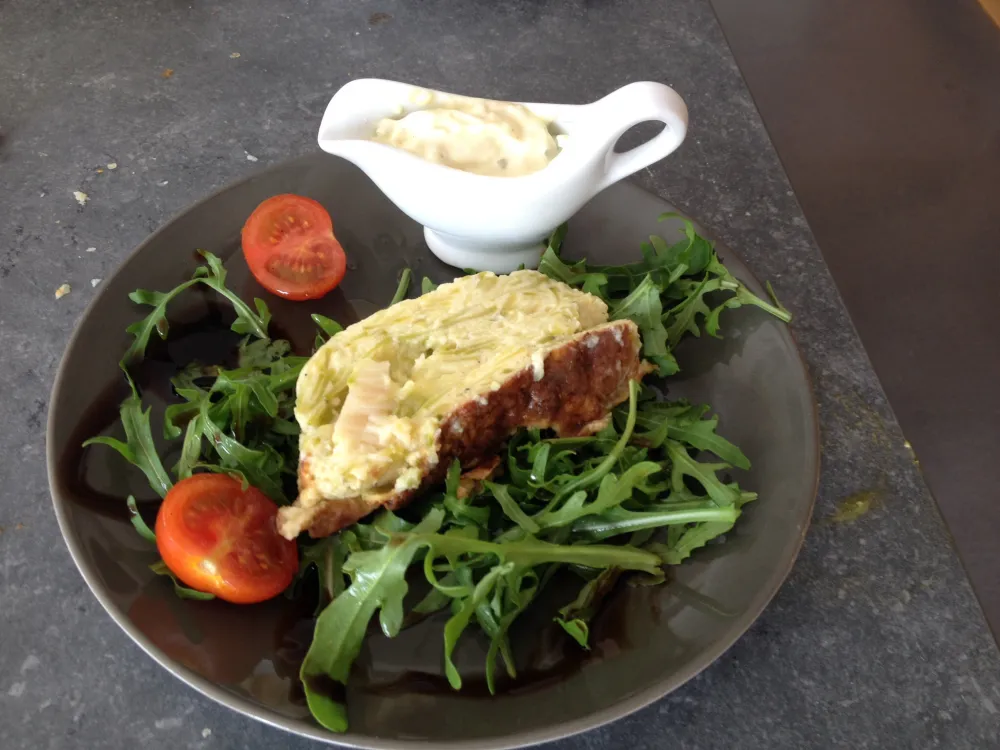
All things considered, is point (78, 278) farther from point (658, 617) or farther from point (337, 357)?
point (658, 617)

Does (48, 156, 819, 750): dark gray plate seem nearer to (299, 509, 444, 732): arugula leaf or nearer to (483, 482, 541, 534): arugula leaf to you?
(299, 509, 444, 732): arugula leaf

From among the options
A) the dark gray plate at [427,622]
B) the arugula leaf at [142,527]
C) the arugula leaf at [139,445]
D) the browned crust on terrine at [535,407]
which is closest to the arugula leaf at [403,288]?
the dark gray plate at [427,622]

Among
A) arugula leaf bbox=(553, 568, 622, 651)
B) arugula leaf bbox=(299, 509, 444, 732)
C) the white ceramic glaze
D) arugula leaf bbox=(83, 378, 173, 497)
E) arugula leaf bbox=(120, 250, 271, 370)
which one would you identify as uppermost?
the white ceramic glaze

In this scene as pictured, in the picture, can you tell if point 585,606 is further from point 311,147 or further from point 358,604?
point 311,147

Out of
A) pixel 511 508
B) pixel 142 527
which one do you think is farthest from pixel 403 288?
pixel 142 527

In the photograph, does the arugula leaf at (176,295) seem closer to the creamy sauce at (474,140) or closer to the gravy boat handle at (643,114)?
the creamy sauce at (474,140)

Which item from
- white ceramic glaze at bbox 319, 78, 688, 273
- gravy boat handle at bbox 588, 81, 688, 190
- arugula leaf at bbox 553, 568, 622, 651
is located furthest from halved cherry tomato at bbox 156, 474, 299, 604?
gravy boat handle at bbox 588, 81, 688, 190
